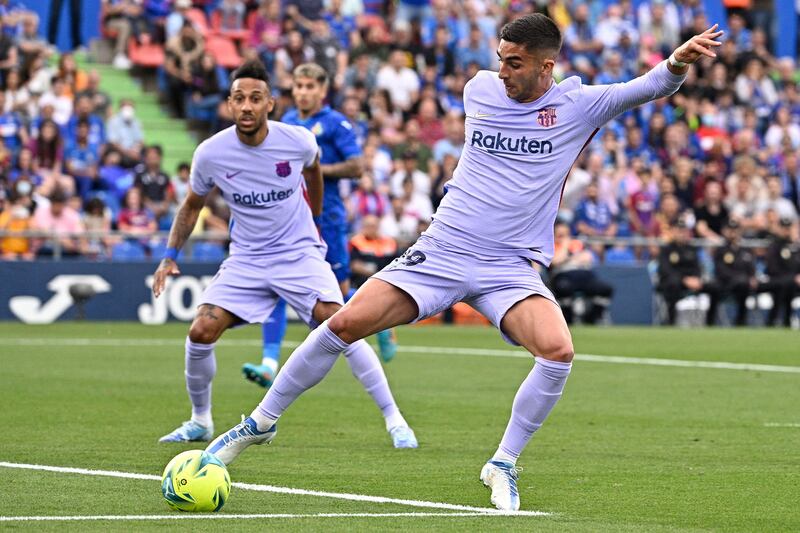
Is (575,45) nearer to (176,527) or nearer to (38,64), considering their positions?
(38,64)

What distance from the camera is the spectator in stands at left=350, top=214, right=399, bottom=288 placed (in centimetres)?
2366

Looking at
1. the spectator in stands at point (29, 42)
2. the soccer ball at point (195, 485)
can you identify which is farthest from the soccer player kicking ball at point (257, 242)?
the spectator in stands at point (29, 42)

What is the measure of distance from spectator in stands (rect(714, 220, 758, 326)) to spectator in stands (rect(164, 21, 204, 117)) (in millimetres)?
9736

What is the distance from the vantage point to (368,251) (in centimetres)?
2405

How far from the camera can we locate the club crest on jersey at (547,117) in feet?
26.6

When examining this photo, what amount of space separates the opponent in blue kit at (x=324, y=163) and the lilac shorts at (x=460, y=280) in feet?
15.7

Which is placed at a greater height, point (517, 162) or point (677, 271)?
point (517, 162)

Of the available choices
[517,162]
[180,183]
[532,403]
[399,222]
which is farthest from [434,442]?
[399,222]

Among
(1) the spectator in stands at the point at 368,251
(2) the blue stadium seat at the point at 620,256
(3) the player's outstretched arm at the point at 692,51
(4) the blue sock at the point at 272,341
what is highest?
(3) the player's outstretched arm at the point at 692,51

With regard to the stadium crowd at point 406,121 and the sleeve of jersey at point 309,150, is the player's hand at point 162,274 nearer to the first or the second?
the sleeve of jersey at point 309,150

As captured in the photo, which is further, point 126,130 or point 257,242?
point 126,130

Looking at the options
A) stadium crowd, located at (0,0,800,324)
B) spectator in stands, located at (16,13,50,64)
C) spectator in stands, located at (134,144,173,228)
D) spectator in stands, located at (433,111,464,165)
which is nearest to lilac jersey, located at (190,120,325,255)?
stadium crowd, located at (0,0,800,324)

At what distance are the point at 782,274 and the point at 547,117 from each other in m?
20.4

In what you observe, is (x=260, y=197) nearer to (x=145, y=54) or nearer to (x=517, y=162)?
(x=517, y=162)
